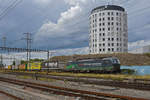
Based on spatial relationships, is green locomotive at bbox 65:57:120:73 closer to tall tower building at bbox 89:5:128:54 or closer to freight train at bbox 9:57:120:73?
freight train at bbox 9:57:120:73

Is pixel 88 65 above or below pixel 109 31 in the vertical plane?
below

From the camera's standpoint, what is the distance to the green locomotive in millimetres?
33219

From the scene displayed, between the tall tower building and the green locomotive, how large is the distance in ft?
144

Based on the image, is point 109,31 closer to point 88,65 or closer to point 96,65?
point 88,65

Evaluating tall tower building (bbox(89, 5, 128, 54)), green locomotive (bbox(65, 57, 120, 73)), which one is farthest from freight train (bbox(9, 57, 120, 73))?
tall tower building (bbox(89, 5, 128, 54))

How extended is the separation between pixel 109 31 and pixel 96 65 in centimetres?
5303

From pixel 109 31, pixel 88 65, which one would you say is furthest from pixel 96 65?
pixel 109 31

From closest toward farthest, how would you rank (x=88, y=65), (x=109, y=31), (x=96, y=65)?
(x=96, y=65) < (x=88, y=65) < (x=109, y=31)

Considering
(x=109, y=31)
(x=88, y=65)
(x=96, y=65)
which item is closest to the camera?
(x=96, y=65)

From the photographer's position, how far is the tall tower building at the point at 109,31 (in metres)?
84.2

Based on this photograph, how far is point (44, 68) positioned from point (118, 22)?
52.7m

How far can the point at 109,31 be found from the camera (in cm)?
8569

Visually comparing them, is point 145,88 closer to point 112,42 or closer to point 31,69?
point 31,69

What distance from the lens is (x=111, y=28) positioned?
85.9m
